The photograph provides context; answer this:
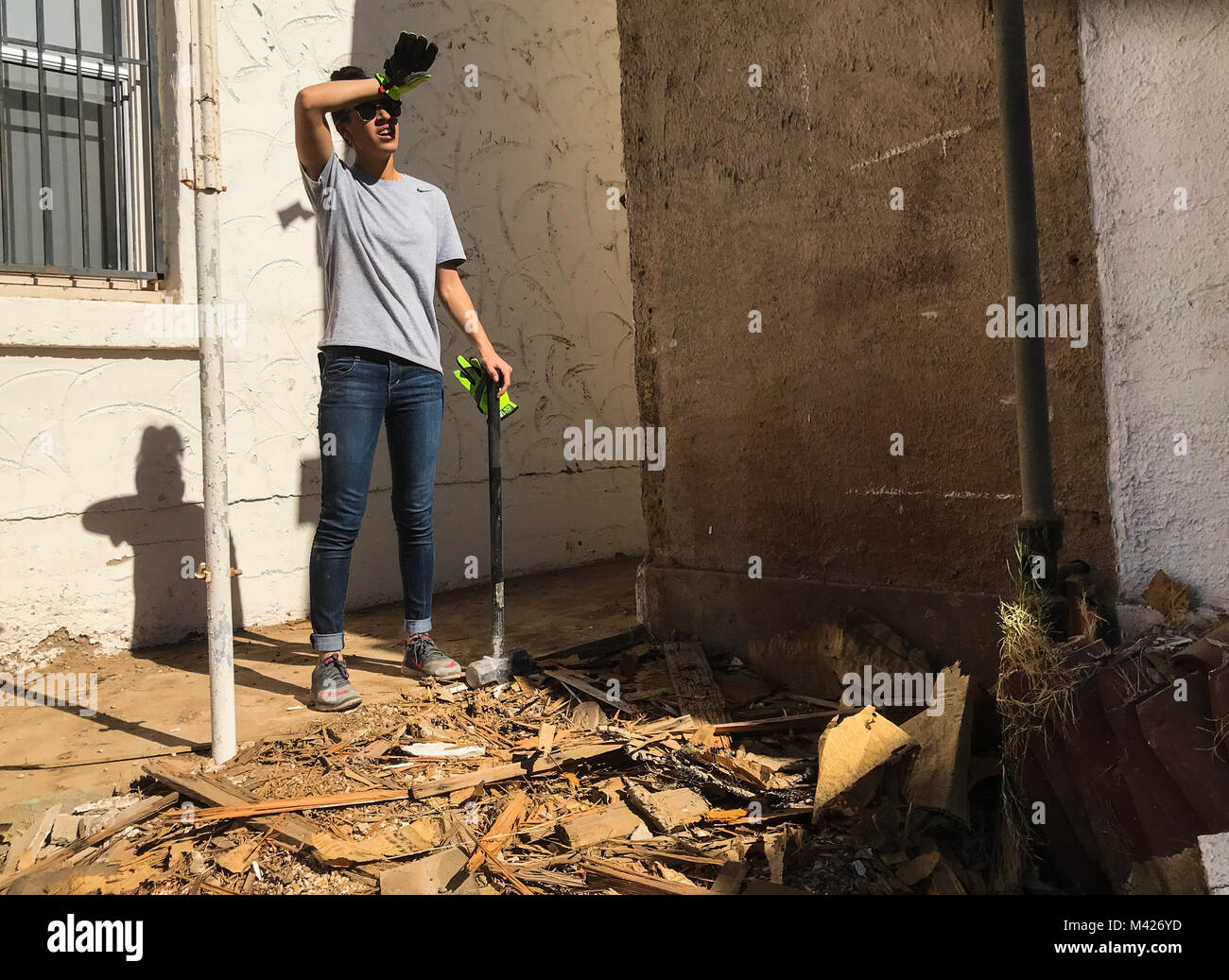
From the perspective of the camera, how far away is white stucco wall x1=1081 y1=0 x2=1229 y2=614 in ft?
7.61

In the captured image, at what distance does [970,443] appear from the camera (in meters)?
3.11

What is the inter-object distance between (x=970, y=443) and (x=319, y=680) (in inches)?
98.2

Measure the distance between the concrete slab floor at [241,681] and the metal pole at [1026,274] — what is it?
2411mm

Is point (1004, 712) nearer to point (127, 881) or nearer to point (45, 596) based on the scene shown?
point (127, 881)

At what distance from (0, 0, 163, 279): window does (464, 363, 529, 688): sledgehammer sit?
1.89 meters

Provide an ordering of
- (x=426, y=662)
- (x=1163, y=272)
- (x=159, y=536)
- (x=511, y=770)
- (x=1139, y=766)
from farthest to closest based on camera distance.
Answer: (x=159, y=536)
(x=426, y=662)
(x=511, y=770)
(x=1163, y=272)
(x=1139, y=766)

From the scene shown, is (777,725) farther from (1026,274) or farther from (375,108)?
(375,108)

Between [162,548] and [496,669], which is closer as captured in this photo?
[496,669]

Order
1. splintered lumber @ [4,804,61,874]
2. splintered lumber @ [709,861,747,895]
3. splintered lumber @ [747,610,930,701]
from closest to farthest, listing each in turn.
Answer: splintered lumber @ [709,861,747,895] < splintered lumber @ [4,804,61,874] < splintered lumber @ [747,610,930,701]

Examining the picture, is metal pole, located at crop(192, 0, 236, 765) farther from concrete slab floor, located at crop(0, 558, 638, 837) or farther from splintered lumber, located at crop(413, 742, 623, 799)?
splintered lumber, located at crop(413, 742, 623, 799)

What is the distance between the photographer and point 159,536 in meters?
4.48

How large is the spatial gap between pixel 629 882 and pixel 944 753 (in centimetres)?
91

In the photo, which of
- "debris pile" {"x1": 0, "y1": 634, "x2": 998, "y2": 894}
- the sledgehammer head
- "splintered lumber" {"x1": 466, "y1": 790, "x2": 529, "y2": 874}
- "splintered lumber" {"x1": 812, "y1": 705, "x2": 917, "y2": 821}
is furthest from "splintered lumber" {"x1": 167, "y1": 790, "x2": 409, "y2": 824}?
"splintered lumber" {"x1": 812, "y1": 705, "x2": 917, "y2": 821}

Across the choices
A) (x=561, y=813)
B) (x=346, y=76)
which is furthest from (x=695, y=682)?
(x=346, y=76)
